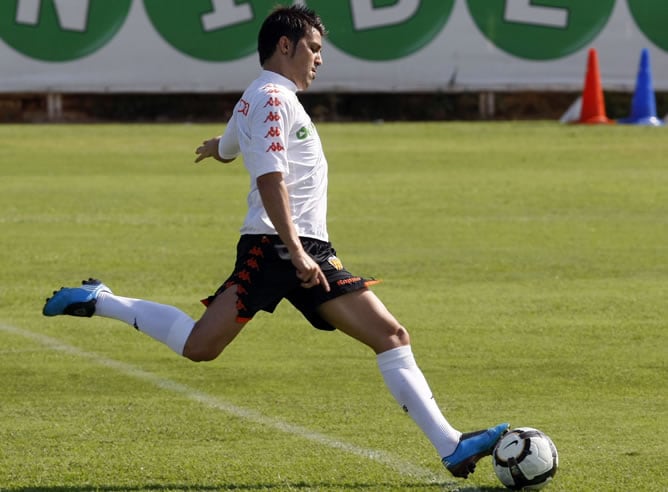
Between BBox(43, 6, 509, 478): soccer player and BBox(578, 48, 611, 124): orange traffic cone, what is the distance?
69.6 ft

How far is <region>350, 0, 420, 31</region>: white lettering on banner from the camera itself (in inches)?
1106

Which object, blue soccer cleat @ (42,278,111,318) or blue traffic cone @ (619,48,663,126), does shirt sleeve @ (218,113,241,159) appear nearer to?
blue soccer cleat @ (42,278,111,318)

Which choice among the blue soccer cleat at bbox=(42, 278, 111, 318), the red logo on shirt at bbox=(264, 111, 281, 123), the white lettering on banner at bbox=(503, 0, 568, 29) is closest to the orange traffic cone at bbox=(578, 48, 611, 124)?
the white lettering on banner at bbox=(503, 0, 568, 29)

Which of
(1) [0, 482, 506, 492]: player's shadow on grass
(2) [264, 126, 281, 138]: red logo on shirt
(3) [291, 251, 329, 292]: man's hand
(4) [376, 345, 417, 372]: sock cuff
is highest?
(2) [264, 126, 281, 138]: red logo on shirt

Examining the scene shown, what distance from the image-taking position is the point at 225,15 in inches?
1109

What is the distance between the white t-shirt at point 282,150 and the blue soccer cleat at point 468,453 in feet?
3.35

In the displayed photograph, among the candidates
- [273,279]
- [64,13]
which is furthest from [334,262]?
[64,13]

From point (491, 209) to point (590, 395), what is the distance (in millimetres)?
8875

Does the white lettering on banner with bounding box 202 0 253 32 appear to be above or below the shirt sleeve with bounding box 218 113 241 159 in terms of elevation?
below

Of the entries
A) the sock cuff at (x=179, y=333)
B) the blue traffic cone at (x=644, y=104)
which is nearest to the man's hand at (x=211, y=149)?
the sock cuff at (x=179, y=333)

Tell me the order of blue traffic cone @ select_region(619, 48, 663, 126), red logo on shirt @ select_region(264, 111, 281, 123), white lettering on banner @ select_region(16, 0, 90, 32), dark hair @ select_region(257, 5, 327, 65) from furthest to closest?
white lettering on banner @ select_region(16, 0, 90, 32) < blue traffic cone @ select_region(619, 48, 663, 126) < dark hair @ select_region(257, 5, 327, 65) < red logo on shirt @ select_region(264, 111, 281, 123)

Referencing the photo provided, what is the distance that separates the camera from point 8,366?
9008 millimetres

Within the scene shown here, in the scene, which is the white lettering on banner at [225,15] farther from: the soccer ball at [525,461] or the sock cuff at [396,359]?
the soccer ball at [525,461]

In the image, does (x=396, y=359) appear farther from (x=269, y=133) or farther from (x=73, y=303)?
(x=73, y=303)
